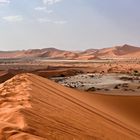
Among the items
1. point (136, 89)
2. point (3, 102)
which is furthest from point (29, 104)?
point (136, 89)

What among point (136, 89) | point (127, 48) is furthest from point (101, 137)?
point (127, 48)

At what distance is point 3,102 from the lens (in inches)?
243

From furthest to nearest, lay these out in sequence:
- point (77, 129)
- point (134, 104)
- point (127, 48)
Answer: point (127, 48) → point (134, 104) → point (77, 129)

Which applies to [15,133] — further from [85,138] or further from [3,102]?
[3,102]

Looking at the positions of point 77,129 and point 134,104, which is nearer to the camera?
point 77,129

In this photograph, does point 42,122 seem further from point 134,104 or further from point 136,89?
point 136,89

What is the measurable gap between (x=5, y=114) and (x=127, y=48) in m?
123

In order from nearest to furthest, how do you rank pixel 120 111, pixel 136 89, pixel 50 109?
pixel 50 109 < pixel 120 111 < pixel 136 89

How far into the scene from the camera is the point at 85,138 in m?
5.37

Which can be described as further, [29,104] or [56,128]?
[29,104]

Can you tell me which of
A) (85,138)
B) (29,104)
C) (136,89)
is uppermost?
(29,104)

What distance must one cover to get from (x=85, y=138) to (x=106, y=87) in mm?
15602

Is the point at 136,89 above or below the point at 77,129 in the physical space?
below

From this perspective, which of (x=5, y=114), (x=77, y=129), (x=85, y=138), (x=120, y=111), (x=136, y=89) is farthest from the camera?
(x=136, y=89)
